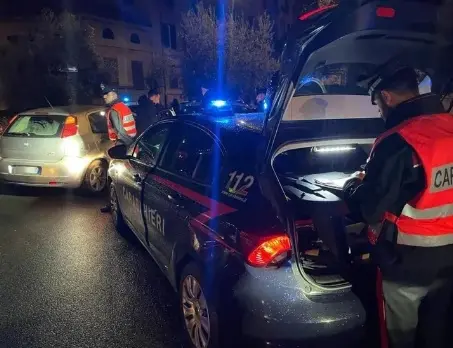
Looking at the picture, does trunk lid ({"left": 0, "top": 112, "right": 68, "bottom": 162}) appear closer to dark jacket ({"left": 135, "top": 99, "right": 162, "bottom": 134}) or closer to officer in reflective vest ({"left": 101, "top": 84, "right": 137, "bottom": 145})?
officer in reflective vest ({"left": 101, "top": 84, "right": 137, "bottom": 145})

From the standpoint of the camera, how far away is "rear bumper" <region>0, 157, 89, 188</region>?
22.0 ft

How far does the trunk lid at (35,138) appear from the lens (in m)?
6.74

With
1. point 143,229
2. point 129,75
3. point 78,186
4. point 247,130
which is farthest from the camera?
point 129,75

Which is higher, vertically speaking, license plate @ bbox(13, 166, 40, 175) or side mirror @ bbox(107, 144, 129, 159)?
side mirror @ bbox(107, 144, 129, 159)

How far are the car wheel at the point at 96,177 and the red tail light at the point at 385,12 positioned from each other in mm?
5893

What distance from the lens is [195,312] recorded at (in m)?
2.80

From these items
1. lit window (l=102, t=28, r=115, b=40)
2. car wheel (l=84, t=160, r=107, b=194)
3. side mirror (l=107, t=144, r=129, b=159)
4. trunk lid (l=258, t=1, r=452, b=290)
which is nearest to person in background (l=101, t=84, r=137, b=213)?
car wheel (l=84, t=160, r=107, b=194)

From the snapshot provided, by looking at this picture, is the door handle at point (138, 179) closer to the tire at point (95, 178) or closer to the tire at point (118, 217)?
the tire at point (118, 217)

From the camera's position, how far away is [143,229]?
12.9 ft

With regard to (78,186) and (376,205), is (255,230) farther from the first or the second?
(78,186)

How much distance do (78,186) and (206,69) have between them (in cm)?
2172

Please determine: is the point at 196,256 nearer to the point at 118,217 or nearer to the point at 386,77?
the point at 386,77

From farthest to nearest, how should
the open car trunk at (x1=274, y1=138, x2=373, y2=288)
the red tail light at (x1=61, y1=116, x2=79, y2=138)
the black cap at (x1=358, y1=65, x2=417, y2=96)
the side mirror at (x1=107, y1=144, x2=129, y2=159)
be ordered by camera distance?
1. the red tail light at (x1=61, y1=116, x2=79, y2=138)
2. the side mirror at (x1=107, y1=144, x2=129, y2=159)
3. the open car trunk at (x1=274, y1=138, x2=373, y2=288)
4. the black cap at (x1=358, y1=65, x2=417, y2=96)

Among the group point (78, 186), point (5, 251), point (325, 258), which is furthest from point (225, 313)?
point (78, 186)
